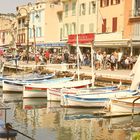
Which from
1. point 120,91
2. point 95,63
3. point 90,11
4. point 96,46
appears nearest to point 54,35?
point 90,11

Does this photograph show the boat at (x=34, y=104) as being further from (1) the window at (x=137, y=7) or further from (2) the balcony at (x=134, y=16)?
(1) the window at (x=137, y=7)

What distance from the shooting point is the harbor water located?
85.9 feet

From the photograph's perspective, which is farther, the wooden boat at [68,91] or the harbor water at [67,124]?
the wooden boat at [68,91]

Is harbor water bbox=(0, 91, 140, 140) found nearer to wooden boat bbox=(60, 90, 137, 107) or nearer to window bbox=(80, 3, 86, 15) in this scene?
wooden boat bbox=(60, 90, 137, 107)

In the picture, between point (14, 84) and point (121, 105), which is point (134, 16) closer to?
point (14, 84)

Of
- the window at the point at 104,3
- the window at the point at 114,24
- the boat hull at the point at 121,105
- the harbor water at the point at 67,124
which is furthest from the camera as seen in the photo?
the window at the point at 104,3

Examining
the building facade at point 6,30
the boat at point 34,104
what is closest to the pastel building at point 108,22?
the boat at point 34,104

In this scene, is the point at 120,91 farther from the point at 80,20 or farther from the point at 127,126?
the point at 80,20

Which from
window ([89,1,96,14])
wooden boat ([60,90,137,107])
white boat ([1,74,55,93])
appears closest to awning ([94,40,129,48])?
window ([89,1,96,14])

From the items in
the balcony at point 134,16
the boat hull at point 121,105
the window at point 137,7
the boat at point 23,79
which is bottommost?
the boat hull at point 121,105

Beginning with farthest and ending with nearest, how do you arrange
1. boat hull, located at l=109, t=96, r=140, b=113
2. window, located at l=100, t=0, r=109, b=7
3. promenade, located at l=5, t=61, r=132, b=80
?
window, located at l=100, t=0, r=109, b=7, promenade, located at l=5, t=61, r=132, b=80, boat hull, located at l=109, t=96, r=140, b=113

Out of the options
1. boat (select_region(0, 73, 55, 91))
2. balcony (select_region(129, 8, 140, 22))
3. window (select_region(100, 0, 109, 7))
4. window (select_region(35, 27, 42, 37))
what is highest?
window (select_region(100, 0, 109, 7))

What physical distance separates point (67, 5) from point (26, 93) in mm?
38177

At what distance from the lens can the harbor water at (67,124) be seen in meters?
26.2
